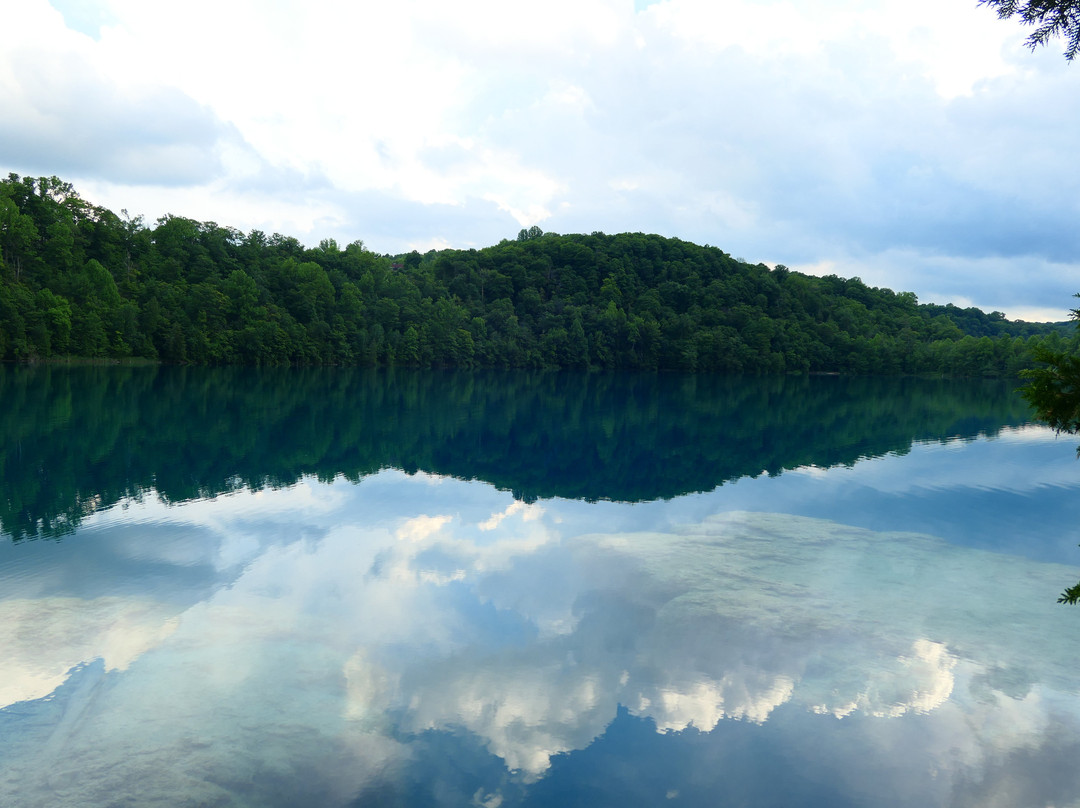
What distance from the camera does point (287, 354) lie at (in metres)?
97.9

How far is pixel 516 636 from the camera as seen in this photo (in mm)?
10859

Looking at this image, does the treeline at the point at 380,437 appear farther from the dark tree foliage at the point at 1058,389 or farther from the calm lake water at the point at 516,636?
the dark tree foliage at the point at 1058,389

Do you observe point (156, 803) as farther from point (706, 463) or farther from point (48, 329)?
point (48, 329)

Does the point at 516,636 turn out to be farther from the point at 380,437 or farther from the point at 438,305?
the point at 438,305

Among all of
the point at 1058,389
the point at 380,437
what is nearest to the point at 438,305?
the point at 380,437

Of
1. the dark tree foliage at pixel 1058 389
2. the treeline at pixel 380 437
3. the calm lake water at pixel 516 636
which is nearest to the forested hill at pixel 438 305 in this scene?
the treeline at pixel 380 437

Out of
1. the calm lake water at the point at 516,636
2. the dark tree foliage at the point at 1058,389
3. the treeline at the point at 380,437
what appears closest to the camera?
the dark tree foliage at the point at 1058,389

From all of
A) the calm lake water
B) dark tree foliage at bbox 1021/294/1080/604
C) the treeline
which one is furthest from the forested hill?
dark tree foliage at bbox 1021/294/1080/604

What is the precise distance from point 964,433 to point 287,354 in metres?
81.4

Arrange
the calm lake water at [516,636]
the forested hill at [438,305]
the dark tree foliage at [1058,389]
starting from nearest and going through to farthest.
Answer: the dark tree foliage at [1058,389] < the calm lake water at [516,636] < the forested hill at [438,305]

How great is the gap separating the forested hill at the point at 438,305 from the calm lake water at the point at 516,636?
60.0 meters

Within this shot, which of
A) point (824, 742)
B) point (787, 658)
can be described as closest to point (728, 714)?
point (824, 742)

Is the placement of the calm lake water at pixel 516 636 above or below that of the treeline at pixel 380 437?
below

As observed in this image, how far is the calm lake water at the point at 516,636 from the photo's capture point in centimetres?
746
